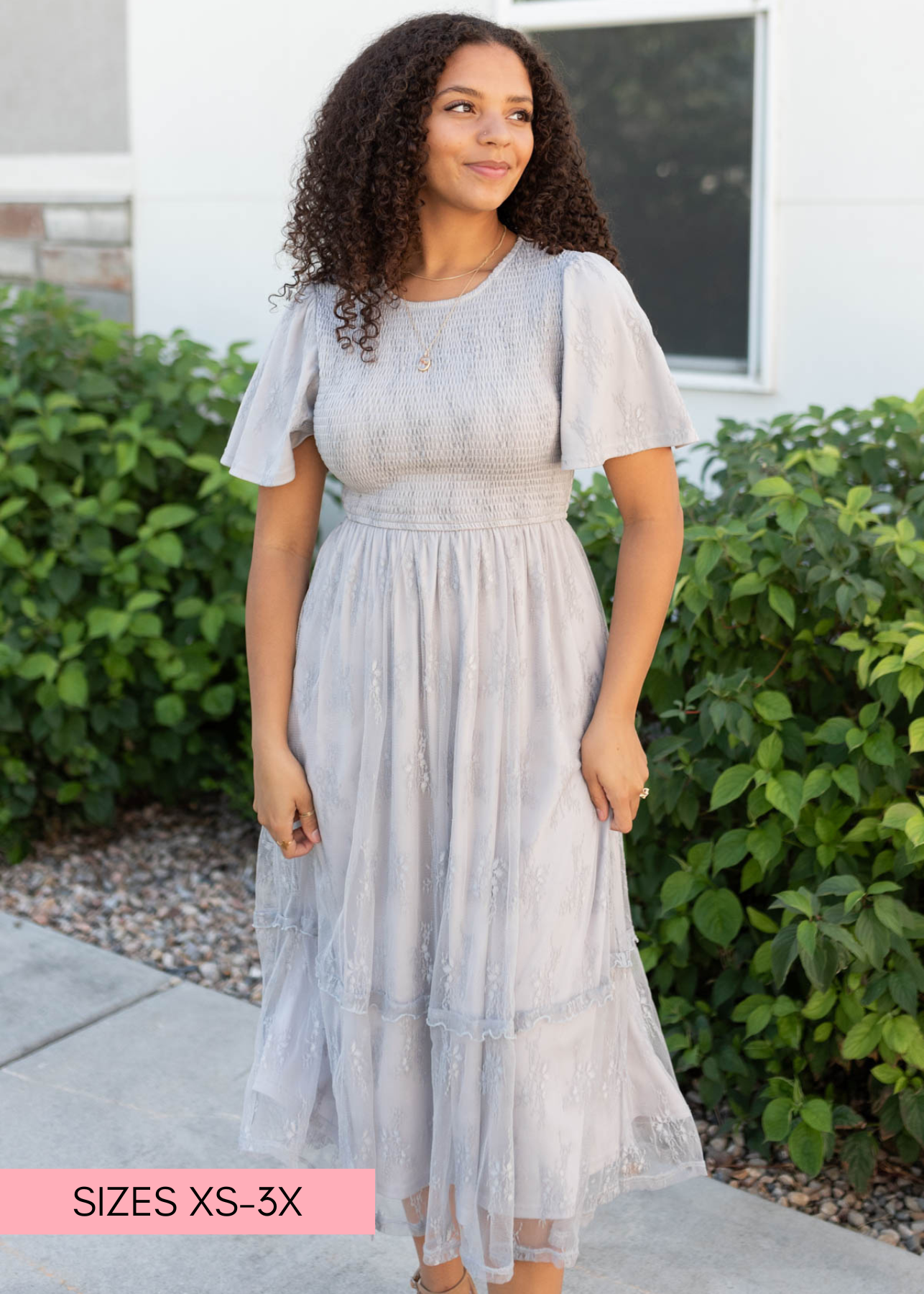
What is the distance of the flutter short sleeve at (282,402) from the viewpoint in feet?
6.21

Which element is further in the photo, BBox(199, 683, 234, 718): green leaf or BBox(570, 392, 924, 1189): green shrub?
BBox(199, 683, 234, 718): green leaf

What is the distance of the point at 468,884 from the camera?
1.80 meters

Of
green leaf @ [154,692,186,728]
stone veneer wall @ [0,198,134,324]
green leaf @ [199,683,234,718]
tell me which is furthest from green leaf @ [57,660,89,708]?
stone veneer wall @ [0,198,134,324]

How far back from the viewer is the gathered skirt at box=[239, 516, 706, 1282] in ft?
5.90

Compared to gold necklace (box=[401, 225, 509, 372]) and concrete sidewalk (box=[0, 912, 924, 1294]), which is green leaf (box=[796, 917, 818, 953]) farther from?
gold necklace (box=[401, 225, 509, 372])

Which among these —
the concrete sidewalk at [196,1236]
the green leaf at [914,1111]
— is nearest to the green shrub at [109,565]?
the concrete sidewalk at [196,1236]

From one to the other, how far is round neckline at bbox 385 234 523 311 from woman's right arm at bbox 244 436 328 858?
0.26m

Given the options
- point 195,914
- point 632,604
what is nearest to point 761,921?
point 632,604

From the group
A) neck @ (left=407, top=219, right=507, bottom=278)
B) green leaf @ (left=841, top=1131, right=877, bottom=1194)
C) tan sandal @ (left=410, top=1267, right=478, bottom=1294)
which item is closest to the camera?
neck @ (left=407, top=219, right=507, bottom=278)

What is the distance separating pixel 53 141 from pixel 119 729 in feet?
7.22

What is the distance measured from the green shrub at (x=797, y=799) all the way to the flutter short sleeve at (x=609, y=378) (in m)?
0.67

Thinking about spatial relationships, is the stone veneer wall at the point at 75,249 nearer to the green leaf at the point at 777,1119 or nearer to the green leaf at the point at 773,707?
the green leaf at the point at 773,707

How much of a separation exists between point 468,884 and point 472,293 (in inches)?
30.5

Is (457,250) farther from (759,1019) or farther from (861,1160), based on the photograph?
(861,1160)
